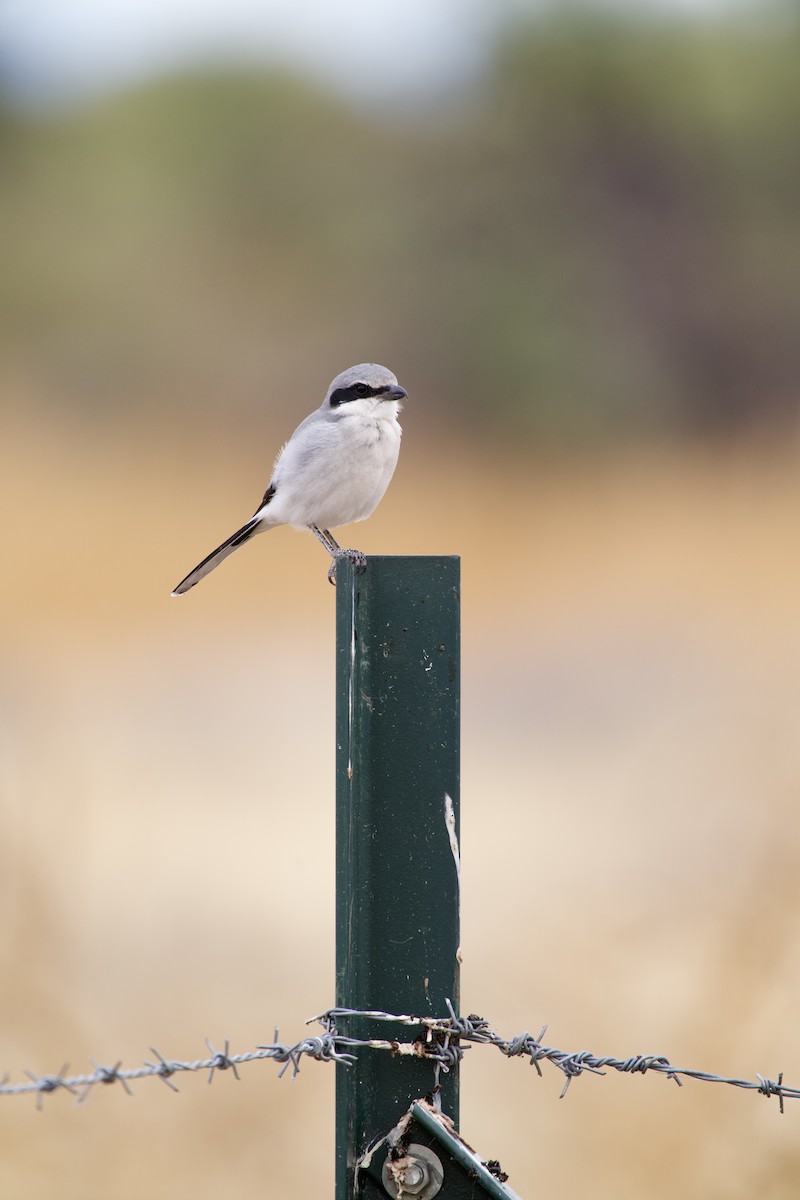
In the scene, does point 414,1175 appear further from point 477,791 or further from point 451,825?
point 477,791

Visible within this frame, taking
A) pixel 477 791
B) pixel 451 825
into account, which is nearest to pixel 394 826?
pixel 451 825

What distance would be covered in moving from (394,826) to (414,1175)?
541 mm

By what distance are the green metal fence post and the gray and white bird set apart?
189 cm

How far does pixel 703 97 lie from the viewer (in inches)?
691

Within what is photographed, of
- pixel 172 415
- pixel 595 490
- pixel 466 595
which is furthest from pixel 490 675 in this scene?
pixel 172 415

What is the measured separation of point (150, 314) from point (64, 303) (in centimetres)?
90

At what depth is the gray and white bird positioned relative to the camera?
4277 mm

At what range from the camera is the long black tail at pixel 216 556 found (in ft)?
14.9

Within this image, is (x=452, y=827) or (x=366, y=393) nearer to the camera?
(x=452, y=827)

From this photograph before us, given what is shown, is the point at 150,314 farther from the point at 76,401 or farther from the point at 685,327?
the point at 685,327

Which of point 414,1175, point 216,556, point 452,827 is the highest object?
point 216,556

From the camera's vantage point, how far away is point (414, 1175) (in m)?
2.25

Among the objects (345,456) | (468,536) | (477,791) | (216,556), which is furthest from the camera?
(468,536)

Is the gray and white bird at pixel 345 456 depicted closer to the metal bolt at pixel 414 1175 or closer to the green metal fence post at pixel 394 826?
the green metal fence post at pixel 394 826
